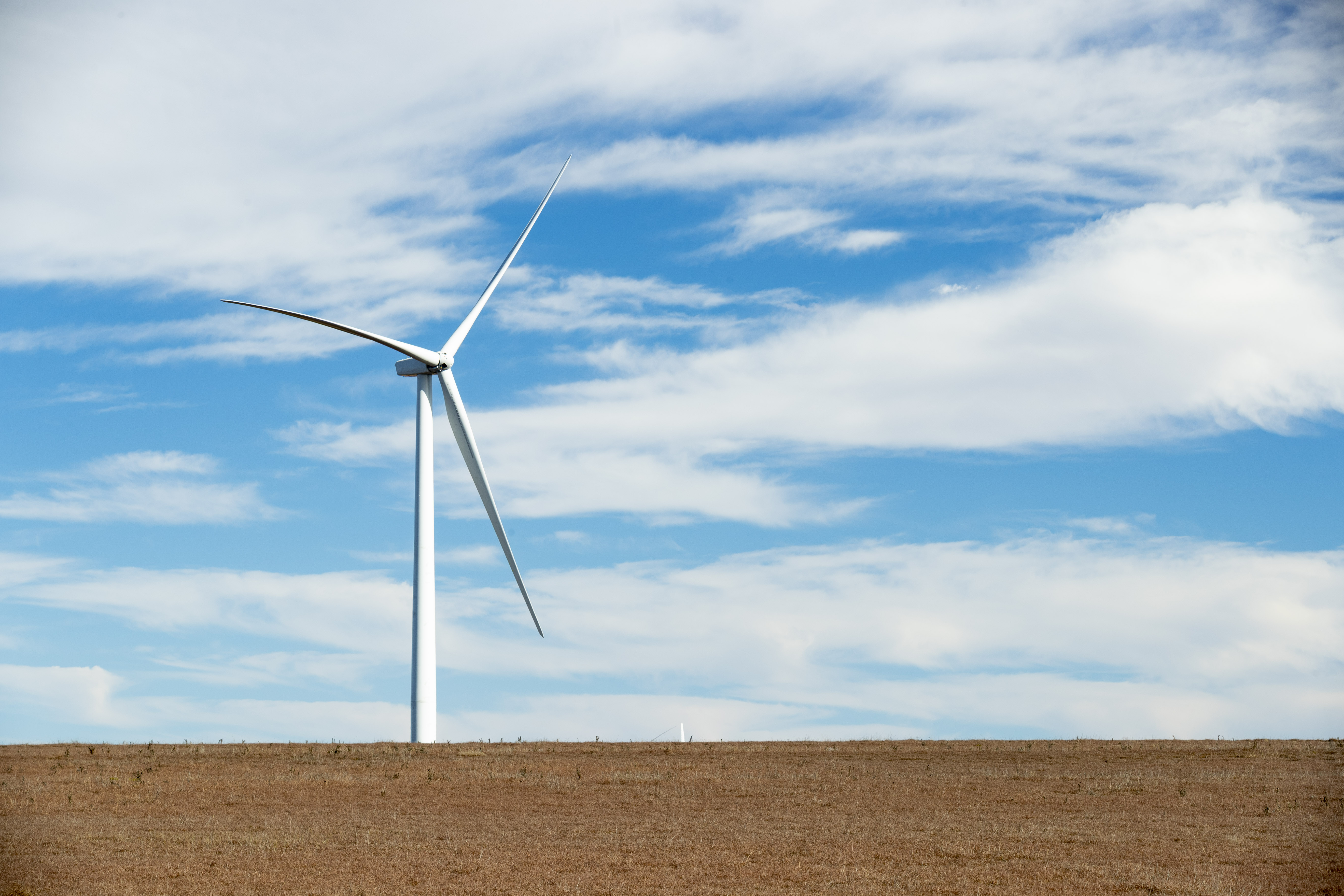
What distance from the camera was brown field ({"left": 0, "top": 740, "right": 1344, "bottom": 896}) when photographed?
24.2 meters

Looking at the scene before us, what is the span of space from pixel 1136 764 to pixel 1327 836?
15195mm

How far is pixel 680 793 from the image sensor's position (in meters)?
37.3

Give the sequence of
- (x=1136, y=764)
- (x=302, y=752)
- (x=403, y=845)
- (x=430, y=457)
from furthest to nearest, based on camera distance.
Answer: (x=430, y=457) < (x=302, y=752) < (x=1136, y=764) < (x=403, y=845)

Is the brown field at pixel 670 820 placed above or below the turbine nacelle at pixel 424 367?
below

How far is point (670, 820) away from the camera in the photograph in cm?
3212

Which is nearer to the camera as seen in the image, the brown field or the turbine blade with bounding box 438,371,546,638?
the brown field

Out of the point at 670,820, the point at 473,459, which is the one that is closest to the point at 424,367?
the point at 473,459

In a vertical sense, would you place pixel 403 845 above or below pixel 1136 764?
below

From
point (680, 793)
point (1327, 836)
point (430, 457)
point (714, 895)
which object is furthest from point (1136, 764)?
point (430, 457)

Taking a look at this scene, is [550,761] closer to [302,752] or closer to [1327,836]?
[302,752]

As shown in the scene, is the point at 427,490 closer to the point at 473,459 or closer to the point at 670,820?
the point at 473,459

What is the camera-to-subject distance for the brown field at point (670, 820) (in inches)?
952

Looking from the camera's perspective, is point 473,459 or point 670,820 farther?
point 473,459

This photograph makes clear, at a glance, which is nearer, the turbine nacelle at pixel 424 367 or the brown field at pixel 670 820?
the brown field at pixel 670 820
